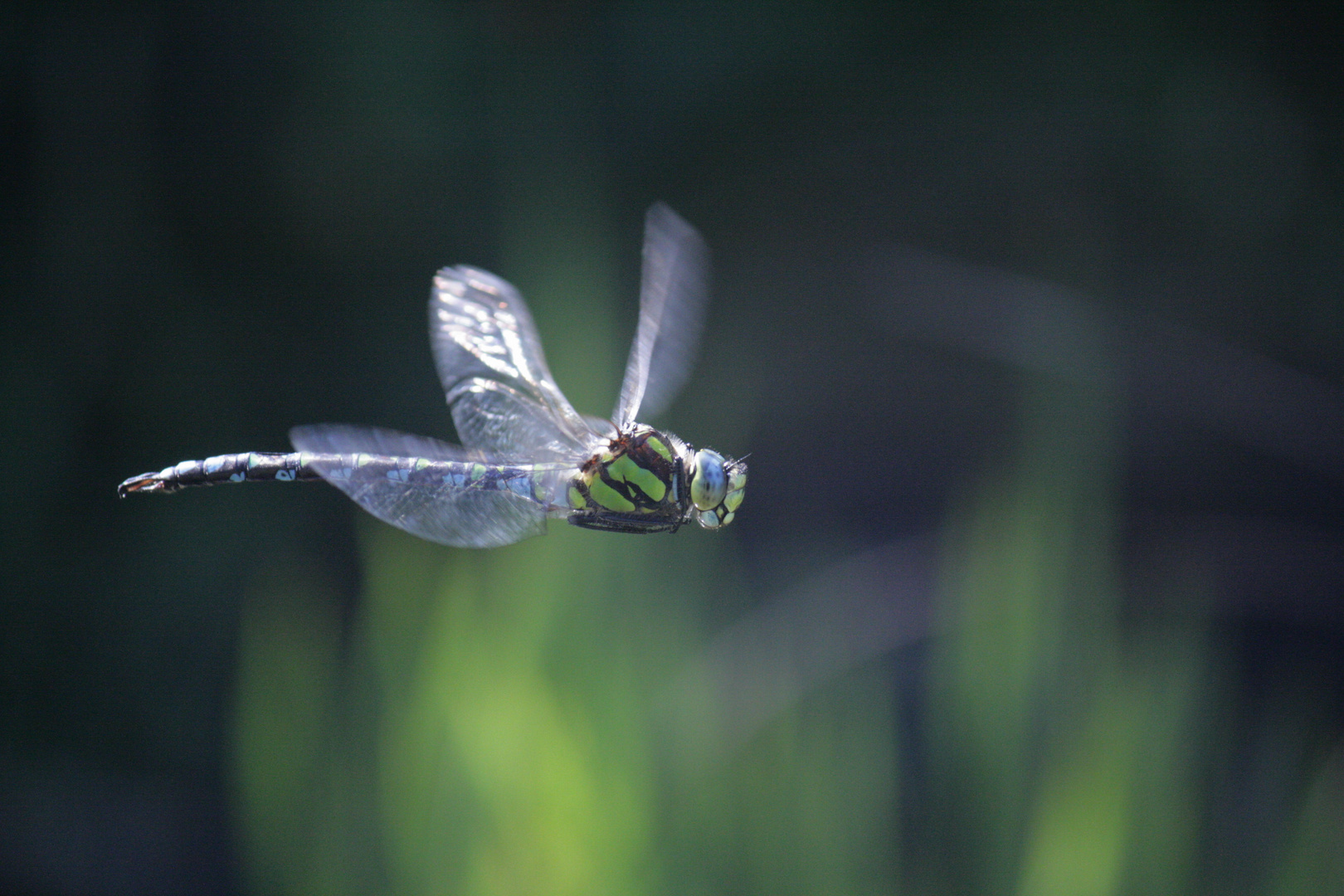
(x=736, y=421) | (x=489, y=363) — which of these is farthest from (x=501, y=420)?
(x=736, y=421)

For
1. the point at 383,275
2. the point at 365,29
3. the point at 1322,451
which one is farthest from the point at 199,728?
the point at 1322,451

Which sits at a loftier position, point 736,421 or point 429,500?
point 736,421

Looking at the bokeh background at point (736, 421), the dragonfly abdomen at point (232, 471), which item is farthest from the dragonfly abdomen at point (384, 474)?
the bokeh background at point (736, 421)

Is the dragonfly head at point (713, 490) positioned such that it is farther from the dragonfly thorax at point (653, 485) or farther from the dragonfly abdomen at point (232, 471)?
the dragonfly abdomen at point (232, 471)

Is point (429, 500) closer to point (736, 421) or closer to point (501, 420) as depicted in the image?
point (501, 420)

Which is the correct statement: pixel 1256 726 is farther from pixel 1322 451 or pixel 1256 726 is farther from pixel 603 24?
pixel 603 24

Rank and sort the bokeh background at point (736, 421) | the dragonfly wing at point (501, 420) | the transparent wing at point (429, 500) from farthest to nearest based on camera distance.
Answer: the bokeh background at point (736, 421) < the dragonfly wing at point (501, 420) < the transparent wing at point (429, 500)
